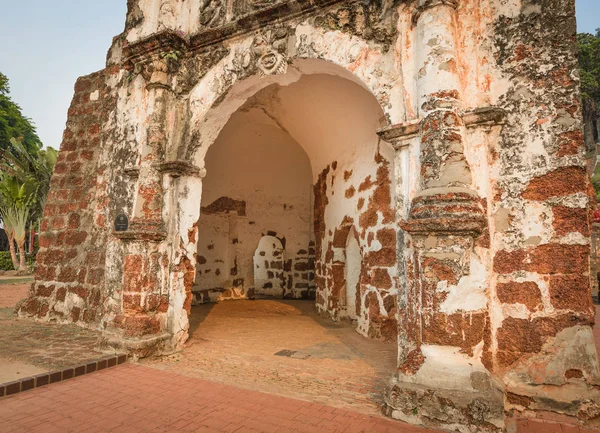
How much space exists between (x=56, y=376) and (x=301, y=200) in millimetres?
7566

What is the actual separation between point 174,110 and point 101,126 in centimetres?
217

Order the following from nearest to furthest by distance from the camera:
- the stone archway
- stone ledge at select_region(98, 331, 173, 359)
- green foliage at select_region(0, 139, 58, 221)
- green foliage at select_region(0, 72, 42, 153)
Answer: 1. stone ledge at select_region(98, 331, 173, 359)
2. the stone archway
3. green foliage at select_region(0, 139, 58, 221)
4. green foliage at select_region(0, 72, 42, 153)

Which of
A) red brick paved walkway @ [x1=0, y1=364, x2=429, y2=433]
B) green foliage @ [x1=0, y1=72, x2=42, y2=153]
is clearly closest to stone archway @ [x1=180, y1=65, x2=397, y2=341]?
red brick paved walkway @ [x1=0, y1=364, x2=429, y2=433]

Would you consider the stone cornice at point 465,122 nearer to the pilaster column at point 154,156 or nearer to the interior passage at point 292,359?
the interior passage at point 292,359

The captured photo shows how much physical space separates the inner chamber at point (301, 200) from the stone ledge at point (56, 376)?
10.1 feet

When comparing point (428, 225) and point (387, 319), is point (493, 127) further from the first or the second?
point (387, 319)

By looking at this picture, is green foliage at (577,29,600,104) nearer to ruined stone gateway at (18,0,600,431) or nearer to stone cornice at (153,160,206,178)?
ruined stone gateway at (18,0,600,431)

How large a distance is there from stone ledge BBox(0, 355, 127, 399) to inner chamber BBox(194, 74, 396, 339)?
10.1ft

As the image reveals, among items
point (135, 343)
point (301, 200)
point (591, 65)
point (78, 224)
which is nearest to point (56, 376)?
point (135, 343)

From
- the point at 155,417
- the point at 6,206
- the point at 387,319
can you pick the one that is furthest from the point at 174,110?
the point at 6,206

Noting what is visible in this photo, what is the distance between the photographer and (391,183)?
5.06 metres

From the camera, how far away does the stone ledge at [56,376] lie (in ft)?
10.1

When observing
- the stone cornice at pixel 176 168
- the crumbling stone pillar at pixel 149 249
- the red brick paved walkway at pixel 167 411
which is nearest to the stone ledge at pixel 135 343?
the crumbling stone pillar at pixel 149 249

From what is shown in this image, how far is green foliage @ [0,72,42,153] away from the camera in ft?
77.4
